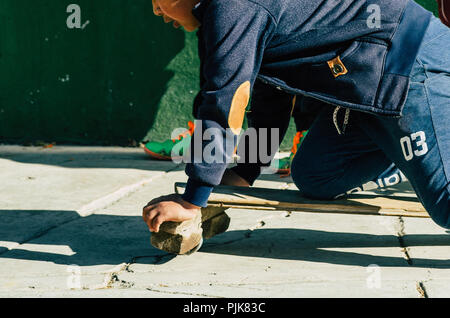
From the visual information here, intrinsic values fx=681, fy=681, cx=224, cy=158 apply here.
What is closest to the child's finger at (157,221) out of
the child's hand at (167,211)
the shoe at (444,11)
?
the child's hand at (167,211)

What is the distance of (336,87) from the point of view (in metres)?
2.08

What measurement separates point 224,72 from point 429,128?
0.65 m

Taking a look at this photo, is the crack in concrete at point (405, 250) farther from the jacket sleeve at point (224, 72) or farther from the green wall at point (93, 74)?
the green wall at point (93, 74)

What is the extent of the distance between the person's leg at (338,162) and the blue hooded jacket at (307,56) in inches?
13.5

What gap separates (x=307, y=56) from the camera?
82.3 inches

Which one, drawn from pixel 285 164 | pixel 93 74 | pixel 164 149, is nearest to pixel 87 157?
pixel 164 149

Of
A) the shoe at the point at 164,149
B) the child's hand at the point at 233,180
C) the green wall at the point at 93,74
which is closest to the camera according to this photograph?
the child's hand at the point at 233,180

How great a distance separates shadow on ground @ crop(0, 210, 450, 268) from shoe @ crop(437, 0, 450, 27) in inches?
31.3

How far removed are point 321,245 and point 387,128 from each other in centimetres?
55

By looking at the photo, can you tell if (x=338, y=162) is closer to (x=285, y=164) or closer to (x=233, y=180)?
(x=233, y=180)

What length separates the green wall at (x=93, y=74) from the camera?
5.05 metres

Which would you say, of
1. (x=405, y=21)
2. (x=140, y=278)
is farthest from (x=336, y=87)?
A: (x=140, y=278)

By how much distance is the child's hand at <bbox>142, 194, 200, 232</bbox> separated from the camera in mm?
2066

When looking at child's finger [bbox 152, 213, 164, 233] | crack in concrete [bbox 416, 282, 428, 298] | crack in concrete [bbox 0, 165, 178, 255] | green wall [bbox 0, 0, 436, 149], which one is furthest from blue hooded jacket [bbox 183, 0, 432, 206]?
green wall [bbox 0, 0, 436, 149]
